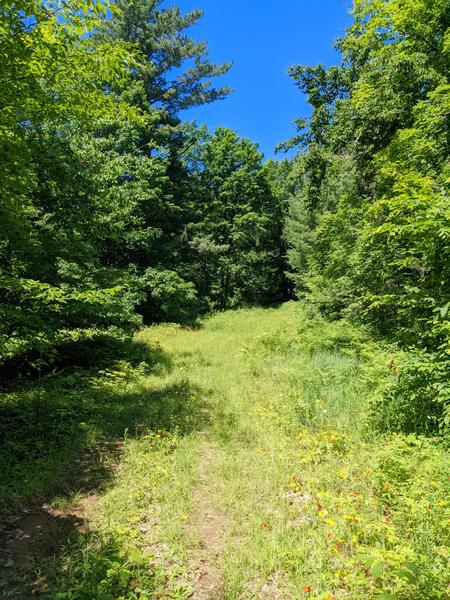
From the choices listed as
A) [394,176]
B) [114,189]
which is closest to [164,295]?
[114,189]

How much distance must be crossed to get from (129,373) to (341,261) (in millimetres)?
7026

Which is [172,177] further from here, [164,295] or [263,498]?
[263,498]

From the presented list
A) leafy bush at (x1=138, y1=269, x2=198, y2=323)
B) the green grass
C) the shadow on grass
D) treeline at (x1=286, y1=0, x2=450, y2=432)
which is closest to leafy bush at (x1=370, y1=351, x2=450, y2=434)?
treeline at (x1=286, y1=0, x2=450, y2=432)

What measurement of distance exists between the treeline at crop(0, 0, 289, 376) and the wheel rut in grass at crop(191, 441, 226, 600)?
2.78 m

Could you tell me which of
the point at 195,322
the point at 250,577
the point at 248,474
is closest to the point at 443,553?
the point at 250,577

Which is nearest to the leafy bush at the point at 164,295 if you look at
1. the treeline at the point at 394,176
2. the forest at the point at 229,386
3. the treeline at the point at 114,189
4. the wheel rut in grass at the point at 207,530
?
the treeline at the point at 114,189

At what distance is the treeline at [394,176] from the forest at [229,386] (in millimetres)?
57

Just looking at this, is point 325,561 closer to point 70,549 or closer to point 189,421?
point 70,549

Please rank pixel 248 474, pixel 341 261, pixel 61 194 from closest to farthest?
1. pixel 248 474
2. pixel 61 194
3. pixel 341 261

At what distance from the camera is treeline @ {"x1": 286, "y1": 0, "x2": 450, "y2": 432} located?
16.9 ft

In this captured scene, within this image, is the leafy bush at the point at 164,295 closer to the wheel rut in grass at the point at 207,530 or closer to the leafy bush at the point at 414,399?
the wheel rut in grass at the point at 207,530

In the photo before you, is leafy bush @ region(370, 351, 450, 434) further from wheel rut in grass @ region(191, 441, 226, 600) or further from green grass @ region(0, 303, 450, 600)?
wheel rut in grass @ region(191, 441, 226, 600)

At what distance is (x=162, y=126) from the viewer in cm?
2186

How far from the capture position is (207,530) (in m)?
3.74
